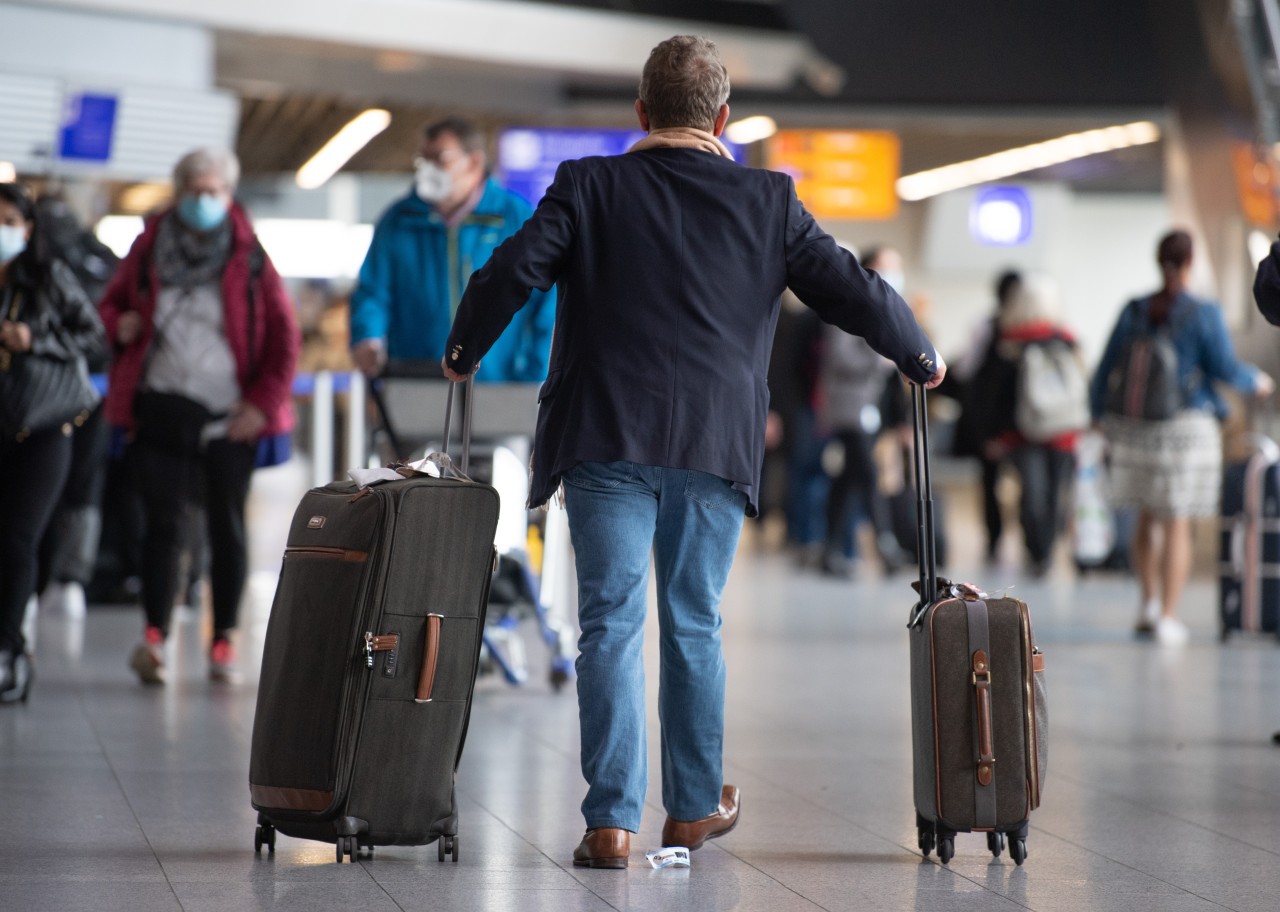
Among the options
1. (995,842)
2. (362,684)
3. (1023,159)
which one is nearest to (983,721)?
(995,842)

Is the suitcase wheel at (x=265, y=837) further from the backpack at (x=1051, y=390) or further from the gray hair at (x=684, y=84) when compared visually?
the backpack at (x=1051, y=390)

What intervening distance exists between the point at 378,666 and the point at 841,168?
15.2m

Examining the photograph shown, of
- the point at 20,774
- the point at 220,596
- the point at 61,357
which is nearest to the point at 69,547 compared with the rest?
the point at 220,596

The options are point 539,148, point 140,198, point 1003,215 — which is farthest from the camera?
point 140,198

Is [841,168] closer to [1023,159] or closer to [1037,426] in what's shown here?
[1023,159]

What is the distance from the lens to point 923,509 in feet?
12.2

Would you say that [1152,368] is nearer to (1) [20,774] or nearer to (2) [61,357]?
(2) [61,357]

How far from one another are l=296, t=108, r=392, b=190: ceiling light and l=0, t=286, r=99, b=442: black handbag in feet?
42.8

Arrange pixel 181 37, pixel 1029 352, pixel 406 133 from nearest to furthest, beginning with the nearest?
1. pixel 1029 352
2. pixel 181 37
3. pixel 406 133

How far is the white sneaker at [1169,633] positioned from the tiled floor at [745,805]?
1.90ft

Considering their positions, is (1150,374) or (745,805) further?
(1150,374)

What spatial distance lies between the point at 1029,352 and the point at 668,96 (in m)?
8.23

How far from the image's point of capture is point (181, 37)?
1236 centimetres

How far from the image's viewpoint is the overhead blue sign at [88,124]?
11.6m
